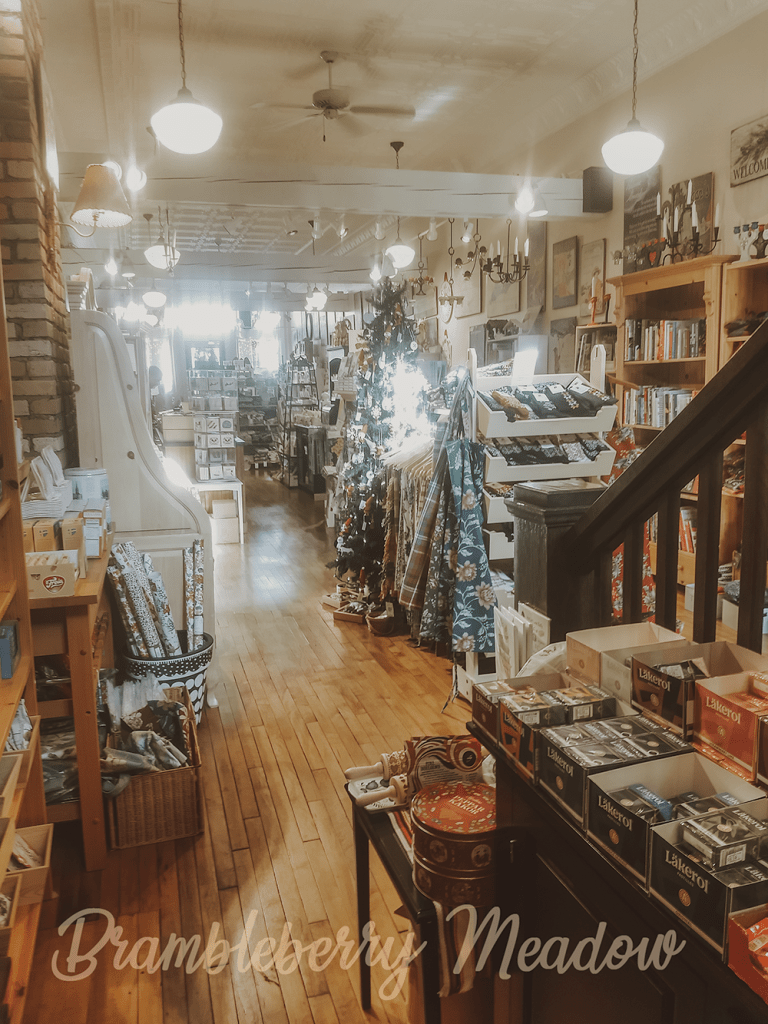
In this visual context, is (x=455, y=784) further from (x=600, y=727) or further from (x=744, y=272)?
(x=744, y=272)

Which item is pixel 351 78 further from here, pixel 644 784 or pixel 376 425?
pixel 644 784

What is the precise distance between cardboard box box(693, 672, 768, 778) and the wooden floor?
4.41ft

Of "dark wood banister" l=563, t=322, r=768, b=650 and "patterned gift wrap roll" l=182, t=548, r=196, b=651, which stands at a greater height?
"dark wood banister" l=563, t=322, r=768, b=650

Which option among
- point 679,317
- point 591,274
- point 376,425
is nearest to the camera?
point 376,425

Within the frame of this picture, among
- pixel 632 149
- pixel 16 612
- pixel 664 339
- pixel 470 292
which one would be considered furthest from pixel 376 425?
pixel 470 292

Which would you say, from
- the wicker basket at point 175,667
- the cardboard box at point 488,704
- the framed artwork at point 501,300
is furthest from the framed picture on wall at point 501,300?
the cardboard box at point 488,704

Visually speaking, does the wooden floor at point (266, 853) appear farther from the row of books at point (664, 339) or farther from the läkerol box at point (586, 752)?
the row of books at point (664, 339)

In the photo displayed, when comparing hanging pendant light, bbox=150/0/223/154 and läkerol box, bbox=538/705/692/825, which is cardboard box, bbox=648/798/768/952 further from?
hanging pendant light, bbox=150/0/223/154

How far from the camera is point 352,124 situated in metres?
7.21

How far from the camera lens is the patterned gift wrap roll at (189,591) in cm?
370

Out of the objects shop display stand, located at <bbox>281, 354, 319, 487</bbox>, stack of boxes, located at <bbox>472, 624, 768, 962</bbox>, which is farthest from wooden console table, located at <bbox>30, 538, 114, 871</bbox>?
shop display stand, located at <bbox>281, 354, 319, 487</bbox>

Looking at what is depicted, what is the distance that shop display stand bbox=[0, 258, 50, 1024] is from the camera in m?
1.99

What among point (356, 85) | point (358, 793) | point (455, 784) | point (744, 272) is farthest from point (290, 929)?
point (356, 85)

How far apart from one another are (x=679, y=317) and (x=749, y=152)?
4.15 feet
